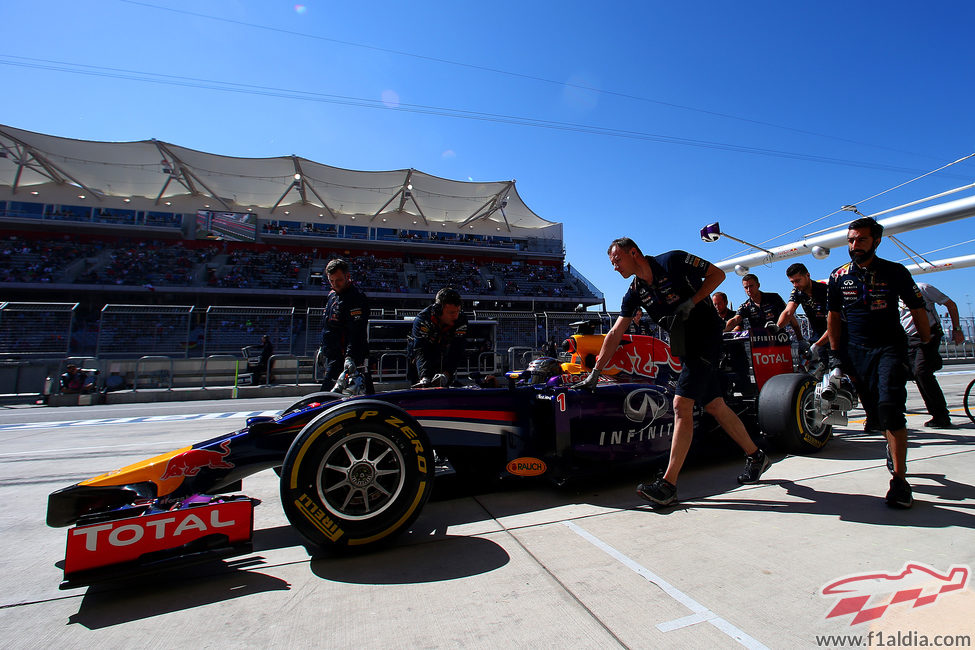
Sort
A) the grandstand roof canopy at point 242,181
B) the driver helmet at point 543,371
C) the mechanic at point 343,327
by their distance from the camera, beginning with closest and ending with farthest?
the driver helmet at point 543,371 → the mechanic at point 343,327 → the grandstand roof canopy at point 242,181

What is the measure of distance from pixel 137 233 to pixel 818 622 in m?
43.3

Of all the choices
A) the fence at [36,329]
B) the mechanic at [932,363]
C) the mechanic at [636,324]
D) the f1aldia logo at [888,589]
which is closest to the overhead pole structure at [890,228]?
the mechanic at [636,324]

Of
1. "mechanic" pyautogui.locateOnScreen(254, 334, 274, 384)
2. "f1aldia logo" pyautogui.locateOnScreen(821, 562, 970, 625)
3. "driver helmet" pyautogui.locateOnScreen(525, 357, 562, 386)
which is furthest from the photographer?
"mechanic" pyautogui.locateOnScreen(254, 334, 274, 384)

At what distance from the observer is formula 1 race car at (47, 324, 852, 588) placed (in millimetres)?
1592

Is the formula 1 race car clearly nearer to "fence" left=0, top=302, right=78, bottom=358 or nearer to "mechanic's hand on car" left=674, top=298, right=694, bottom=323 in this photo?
"mechanic's hand on car" left=674, top=298, right=694, bottom=323

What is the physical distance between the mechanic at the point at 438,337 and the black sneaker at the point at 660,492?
176cm

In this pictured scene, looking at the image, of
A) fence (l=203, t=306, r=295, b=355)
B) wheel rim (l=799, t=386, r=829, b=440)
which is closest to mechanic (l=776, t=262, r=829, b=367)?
wheel rim (l=799, t=386, r=829, b=440)

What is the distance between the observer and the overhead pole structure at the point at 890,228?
1205 centimetres

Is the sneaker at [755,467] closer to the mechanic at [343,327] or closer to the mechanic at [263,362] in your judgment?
the mechanic at [343,327]

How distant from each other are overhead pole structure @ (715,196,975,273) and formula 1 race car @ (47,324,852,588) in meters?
11.4

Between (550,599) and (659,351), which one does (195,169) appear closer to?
(659,351)

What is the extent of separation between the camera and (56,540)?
2.13 meters

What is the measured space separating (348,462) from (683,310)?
6.48 ft

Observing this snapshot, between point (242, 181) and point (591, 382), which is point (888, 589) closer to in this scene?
point (591, 382)
